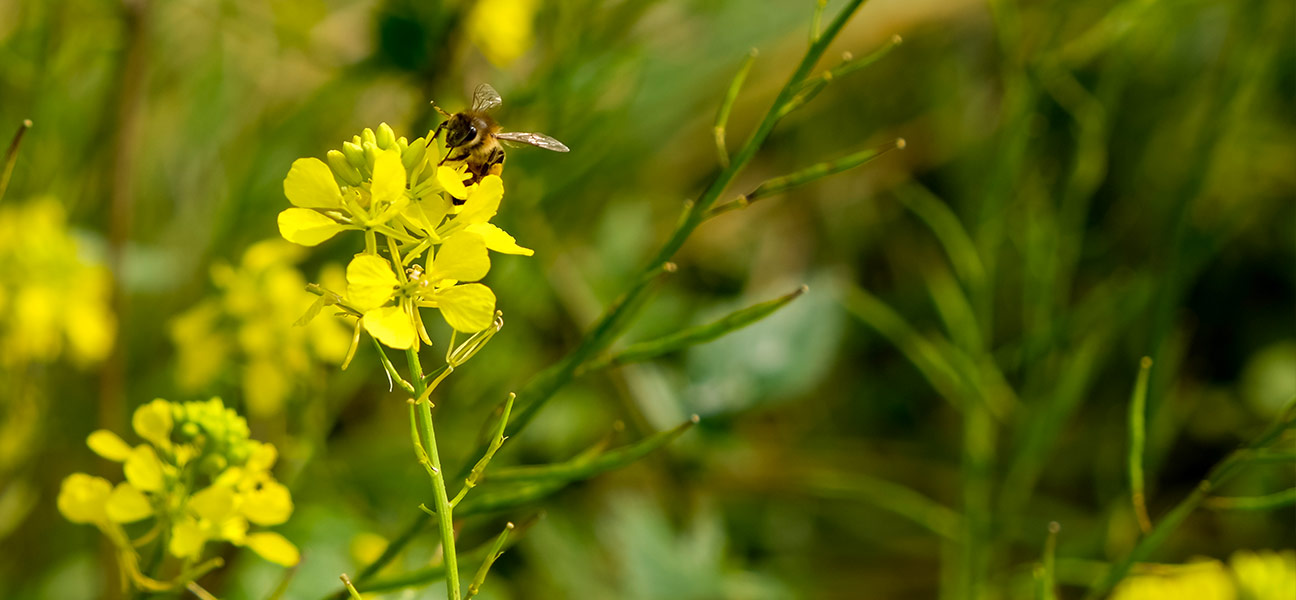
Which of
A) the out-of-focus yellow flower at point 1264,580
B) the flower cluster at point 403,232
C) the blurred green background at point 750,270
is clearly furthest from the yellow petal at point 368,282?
the out-of-focus yellow flower at point 1264,580

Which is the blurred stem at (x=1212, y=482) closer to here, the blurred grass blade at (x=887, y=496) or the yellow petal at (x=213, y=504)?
the blurred grass blade at (x=887, y=496)

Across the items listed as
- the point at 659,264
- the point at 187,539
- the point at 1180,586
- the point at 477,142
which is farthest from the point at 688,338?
the point at 1180,586

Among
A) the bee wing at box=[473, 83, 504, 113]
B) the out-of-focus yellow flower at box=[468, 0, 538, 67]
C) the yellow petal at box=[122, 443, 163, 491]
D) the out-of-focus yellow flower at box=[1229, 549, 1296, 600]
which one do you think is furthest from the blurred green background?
the bee wing at box=[473, 83, 504, 113]

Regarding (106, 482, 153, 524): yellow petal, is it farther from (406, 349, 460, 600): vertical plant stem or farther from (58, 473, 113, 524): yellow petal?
(406, 349, 460, 600): vertical plant stem

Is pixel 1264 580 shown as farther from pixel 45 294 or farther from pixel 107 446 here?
pixel 45 294

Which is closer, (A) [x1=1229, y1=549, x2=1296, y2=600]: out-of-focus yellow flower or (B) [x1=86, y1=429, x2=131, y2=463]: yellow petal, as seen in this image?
(B) [x1=86, y1=429, x2=131, y2=463]: yellow petal

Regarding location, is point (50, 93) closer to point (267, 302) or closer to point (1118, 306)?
point (267, 302)
